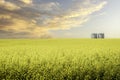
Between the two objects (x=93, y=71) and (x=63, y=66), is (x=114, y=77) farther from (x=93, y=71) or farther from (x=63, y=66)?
(x=63, y=66)

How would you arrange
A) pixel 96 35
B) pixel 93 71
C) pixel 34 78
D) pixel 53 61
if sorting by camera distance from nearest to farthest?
pixel 34 78
pixel 93 71
pixel 53 61
pixel 96 35

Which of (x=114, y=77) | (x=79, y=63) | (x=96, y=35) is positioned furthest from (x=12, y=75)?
(x=96, y=35)

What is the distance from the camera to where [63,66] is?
11.3 metres

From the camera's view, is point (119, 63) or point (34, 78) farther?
point (119, 63)

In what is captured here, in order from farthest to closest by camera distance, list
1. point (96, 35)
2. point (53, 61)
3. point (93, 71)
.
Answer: point (96, 35), point (53, 61), point (93, 71)

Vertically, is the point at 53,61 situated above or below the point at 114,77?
above

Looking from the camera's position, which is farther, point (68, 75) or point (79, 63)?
point (79, 63)

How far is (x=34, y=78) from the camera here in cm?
1025

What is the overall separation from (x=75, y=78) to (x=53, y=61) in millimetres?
1737

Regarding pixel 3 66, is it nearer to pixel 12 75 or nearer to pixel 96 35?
pixel 12 75

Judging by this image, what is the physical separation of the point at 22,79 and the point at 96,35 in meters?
52.2

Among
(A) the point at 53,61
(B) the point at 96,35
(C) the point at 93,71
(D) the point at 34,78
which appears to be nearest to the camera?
(D) the point at 34,78

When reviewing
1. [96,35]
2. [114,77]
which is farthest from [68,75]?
[96,35]

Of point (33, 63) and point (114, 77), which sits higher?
point (33, 63)
